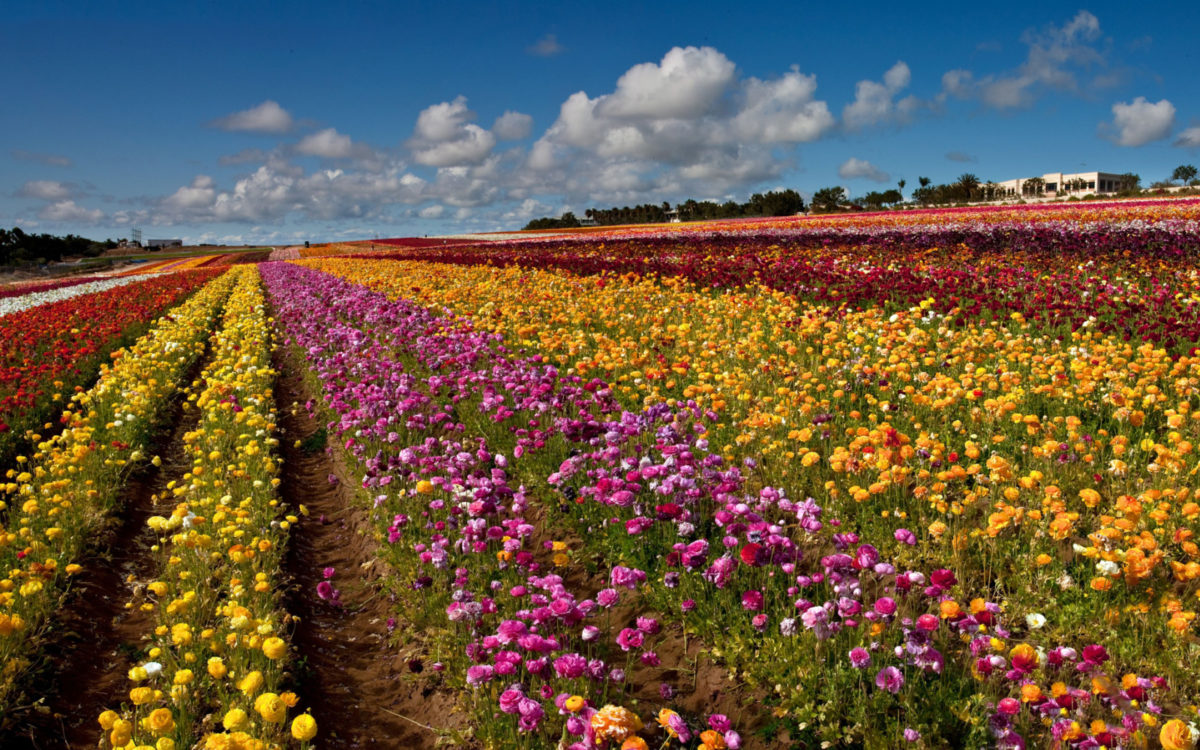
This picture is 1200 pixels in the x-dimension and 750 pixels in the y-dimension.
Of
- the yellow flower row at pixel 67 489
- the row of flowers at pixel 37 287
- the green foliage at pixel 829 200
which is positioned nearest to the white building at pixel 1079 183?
the green foliage at pixel 829 200

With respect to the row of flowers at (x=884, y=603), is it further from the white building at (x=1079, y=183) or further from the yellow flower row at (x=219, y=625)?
the white building at (x=1079, y=183)

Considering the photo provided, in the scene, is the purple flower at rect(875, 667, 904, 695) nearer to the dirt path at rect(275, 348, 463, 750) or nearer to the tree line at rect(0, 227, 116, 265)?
the dirt path at rect(275, 348, 463, 750)

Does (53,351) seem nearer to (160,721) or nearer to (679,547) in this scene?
(160,721)

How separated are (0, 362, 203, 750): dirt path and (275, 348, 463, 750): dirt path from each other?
3.42 ft

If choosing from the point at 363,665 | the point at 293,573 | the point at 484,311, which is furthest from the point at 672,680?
the point at 484,311

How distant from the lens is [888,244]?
19922mm

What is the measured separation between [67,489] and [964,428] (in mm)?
7847

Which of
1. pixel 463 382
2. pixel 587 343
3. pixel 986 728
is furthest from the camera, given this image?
pixel 587 343

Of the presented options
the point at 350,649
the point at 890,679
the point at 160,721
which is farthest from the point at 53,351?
the point at 890,679

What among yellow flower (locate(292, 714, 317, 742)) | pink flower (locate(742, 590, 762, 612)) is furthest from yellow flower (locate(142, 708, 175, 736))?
pink flower (locate(742, 590, 762, 612))

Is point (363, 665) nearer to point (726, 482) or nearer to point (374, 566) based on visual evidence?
point (374, 566)

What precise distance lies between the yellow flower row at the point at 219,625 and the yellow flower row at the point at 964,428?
3155 millimetres

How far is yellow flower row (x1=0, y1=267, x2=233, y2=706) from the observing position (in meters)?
4.24

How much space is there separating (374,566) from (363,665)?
3.74 feet
